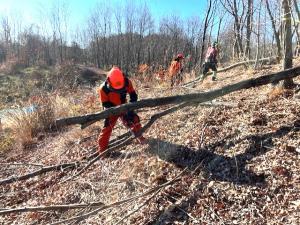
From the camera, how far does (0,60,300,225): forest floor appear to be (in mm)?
3814

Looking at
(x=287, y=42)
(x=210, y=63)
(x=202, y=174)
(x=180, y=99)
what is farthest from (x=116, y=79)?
(x=210, y=63)

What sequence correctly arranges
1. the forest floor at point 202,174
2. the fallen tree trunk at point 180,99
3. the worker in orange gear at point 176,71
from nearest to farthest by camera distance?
the forest floor at point 202,174 < the fallen tree trunk at point 180,99 < the worker in orange gear at point 176,71

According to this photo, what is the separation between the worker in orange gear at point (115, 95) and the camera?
5785 mm

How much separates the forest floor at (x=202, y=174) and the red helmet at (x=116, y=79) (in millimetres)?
1061

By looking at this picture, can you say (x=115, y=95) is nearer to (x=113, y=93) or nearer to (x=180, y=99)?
(x=113, y=93)

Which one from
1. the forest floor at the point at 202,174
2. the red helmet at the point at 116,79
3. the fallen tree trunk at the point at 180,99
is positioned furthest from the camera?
the red helmet at the point at 116,79

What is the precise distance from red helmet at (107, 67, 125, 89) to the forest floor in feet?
3.48

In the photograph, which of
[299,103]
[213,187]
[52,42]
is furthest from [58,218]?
[52,42]

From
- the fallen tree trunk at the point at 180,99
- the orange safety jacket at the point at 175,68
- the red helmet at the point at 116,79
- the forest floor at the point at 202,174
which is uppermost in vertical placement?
the orange safety jacket at the point at 175,68

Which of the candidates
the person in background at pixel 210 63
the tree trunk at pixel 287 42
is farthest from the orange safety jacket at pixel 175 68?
the tree trunk at pixel 287 42

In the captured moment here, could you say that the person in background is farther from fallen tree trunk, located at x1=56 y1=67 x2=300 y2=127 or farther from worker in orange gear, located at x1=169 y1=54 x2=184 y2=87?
fallen tree trunk, located at x1=56 y1=67 x2=300 y2=127

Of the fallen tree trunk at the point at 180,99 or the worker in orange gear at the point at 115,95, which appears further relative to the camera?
the worker in orange gear at the point at 115,95

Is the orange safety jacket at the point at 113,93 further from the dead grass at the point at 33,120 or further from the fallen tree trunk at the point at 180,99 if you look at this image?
the dead grass at the point at 33,120

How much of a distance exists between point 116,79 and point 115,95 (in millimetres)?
286
